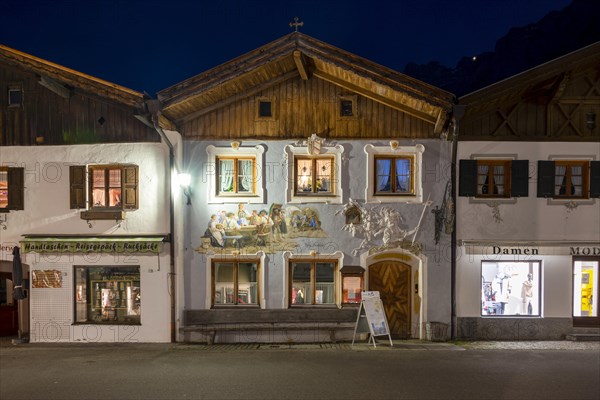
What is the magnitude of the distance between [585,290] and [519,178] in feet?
13.8

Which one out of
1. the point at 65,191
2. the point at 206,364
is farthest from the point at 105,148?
the point at 206,364

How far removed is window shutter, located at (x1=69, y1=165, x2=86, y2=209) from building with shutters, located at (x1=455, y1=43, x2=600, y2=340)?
463 inches

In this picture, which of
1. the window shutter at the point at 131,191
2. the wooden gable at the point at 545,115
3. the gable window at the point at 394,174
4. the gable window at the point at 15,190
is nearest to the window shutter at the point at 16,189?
the gable window at the point at 15,190

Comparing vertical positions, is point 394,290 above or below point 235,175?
below

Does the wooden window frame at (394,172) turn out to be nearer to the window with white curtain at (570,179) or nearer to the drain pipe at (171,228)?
the window with white curtain at (570,179)

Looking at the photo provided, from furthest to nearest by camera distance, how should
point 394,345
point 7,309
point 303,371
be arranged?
1. point 7,309
2. point 394,345
3. point 303,371

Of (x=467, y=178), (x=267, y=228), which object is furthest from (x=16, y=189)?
(x=467, y=178)

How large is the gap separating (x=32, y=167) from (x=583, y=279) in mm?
17846

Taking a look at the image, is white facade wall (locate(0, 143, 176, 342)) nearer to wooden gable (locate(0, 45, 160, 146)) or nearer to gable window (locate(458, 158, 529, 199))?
wooden gable (locate(0, 45, 160, 146))

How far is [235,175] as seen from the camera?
1324 centimetres

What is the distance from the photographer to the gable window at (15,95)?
13.5 meters

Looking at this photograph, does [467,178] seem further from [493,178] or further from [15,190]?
[15,190]

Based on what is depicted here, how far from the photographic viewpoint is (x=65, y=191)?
523 inches

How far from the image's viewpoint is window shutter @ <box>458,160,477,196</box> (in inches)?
516
